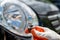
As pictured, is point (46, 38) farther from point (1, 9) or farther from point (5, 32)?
point (1, 9)

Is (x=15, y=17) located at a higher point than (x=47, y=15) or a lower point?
lower

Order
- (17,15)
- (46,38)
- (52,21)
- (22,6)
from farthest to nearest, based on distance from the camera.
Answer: (52,21), (22,6), (17,15), (46,38)

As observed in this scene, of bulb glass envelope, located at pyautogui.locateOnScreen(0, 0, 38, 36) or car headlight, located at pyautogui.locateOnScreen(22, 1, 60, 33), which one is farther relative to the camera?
car headlight, located at pyautogui.locateOnScreen(22, 1, 60, 33)

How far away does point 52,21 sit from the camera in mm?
2711

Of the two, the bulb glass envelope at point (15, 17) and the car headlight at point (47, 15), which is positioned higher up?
the car headlight at point (47, 15)

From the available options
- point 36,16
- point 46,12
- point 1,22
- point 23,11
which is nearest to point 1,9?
point 1,22

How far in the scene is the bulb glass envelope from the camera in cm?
200

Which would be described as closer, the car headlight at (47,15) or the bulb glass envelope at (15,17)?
the bulb glass envelope at (15,17)

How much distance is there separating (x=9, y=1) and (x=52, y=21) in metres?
0.82

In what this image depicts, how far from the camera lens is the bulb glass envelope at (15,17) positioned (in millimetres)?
1997

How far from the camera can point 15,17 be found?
208cm

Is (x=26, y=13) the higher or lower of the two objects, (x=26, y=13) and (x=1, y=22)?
the higher

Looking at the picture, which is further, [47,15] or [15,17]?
[47,15]

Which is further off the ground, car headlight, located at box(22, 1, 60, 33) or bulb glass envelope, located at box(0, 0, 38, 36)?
car headlight, located at box(22, 1, 60, 33)
